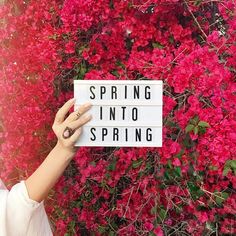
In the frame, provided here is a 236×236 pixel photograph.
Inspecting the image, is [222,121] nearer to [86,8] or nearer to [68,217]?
[86,8]

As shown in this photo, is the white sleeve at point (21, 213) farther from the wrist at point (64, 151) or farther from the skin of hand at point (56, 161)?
the wrist at point (64, 151)

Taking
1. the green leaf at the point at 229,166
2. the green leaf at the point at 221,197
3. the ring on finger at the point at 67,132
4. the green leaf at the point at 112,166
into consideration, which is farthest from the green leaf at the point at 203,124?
the ring on finger at the point at 67,132

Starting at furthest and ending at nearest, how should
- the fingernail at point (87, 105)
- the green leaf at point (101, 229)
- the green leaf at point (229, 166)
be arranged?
the green leaf at point (101, 229), the green leaf at point (229, 166), the fingernail at point (87, 105)

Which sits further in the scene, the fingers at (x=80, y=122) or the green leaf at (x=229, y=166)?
the green leaf at (x=229, y=166)

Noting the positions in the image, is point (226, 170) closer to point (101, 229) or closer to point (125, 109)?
point (125, 109)

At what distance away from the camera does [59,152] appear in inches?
57.7

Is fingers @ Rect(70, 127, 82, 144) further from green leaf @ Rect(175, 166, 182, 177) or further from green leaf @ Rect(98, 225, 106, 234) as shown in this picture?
green leaf @ Rect(98, 225, 106, 234)

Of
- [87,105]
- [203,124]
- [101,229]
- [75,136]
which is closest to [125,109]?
[87,105]

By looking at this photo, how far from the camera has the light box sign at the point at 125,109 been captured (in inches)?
64.1

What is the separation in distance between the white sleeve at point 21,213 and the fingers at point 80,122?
0.69 ft

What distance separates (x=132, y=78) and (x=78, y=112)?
77 cm

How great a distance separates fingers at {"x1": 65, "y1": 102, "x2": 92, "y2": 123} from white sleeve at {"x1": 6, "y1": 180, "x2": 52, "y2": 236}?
0.22m

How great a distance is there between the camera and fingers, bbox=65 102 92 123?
1.48 m

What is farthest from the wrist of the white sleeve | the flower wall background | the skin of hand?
the flower wall background
